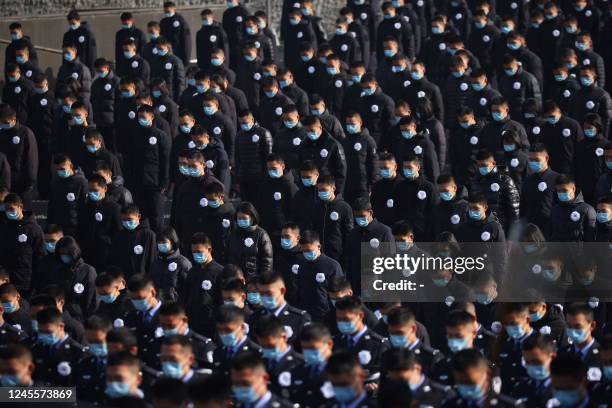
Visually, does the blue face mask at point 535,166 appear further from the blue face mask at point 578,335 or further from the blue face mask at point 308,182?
the blue face mask at point 578,335

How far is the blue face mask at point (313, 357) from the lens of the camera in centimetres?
946

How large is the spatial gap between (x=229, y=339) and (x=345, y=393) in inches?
71.7

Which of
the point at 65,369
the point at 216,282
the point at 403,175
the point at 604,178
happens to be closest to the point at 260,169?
the point at 403,175

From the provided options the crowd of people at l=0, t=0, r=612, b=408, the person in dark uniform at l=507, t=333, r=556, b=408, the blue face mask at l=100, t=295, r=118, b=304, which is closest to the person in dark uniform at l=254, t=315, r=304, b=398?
the crowd of people at l=0, t=0, r=612, b=408

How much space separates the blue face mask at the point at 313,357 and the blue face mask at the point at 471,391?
129 cm

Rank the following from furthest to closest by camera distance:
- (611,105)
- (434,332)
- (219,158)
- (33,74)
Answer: (33,74)
(611,105)
(219,158)
(434,332)

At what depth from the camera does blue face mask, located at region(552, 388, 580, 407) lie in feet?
27.5

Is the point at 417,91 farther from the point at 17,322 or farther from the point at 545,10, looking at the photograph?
the point at 17,322

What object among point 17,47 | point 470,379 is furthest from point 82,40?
point 470,379

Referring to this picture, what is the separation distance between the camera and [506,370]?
1024 cm

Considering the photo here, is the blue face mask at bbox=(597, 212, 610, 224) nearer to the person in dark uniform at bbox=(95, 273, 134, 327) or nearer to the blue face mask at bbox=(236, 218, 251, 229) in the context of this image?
the blue face mask at bbox=(236, 218, 251, 229)

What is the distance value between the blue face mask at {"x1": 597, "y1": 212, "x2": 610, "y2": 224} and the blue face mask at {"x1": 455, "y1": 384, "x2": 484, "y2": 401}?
15.2 ft

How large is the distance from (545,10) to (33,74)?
24.7 feet

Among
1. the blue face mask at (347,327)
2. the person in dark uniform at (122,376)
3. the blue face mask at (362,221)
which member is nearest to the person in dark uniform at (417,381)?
the blue face mask at (347,327)
